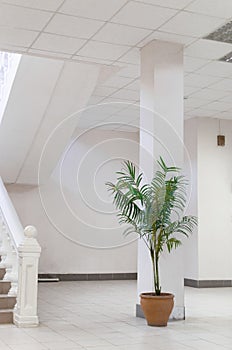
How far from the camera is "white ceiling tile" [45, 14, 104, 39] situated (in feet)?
19.3

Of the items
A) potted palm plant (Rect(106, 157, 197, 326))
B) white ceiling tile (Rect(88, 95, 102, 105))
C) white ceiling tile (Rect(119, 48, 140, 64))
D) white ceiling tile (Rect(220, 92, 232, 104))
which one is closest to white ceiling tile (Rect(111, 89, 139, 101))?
white ceiling tile (Rect(88, 95, 102, 105))

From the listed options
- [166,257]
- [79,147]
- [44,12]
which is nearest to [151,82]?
[44,12]

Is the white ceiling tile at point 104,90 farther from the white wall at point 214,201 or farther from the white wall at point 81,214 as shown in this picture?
the white wall at point 214,201

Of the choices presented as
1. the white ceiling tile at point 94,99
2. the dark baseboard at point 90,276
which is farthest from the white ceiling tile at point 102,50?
the dark baseboard at point 90,276

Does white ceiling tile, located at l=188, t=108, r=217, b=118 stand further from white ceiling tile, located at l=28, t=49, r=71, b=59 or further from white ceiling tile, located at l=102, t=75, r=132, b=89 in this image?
white ceiling tile, located at l=28, t=49, r=71, b=59

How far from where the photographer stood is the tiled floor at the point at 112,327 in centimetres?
471

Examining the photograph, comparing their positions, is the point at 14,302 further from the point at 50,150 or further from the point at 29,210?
the point at 29,210

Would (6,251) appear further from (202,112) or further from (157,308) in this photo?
(202,112)

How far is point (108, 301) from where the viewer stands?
25.6 feet

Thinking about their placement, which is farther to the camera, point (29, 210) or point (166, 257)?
point (29, 210)

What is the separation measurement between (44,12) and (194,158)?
569 cm

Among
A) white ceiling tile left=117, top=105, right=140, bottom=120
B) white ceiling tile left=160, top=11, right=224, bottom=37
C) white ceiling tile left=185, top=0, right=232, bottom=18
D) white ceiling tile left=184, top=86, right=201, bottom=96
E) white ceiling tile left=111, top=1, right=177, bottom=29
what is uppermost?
white ceiling tile left=185, top=0, right=232, bottom=18

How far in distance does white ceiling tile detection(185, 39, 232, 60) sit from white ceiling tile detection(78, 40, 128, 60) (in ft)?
2.89

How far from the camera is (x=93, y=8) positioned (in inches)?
219
